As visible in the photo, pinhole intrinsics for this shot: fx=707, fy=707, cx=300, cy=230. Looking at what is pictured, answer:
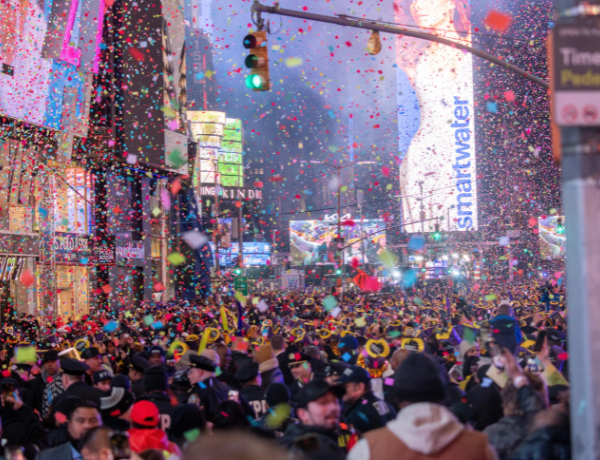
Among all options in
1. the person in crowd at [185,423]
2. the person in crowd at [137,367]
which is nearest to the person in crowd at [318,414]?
the person in crowd at [185,423]

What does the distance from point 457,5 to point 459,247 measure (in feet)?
146

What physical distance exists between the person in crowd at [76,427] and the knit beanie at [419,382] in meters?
2.48

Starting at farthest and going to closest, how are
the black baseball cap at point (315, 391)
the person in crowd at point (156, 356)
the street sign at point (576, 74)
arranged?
the person in crowd at point (156, 356) → the black baseball cap at point (315, 391) → the street sign at point (576, 74)

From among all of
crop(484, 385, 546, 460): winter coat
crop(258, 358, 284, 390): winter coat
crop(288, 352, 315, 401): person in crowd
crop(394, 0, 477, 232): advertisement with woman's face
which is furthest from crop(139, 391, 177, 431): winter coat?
crop(394, 0, 477, 232): advertisement with woman's face

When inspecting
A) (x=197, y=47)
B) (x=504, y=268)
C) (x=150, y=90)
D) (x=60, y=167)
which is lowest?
(x=504, y=268)

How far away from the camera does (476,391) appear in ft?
20.1

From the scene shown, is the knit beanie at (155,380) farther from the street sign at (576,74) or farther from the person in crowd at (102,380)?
the street sign at (576,74)

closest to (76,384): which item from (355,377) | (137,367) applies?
(137,367)

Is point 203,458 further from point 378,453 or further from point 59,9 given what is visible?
point 59,9

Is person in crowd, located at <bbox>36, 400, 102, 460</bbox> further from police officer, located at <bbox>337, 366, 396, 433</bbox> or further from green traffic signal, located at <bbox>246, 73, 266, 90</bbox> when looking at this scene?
green traffic signal, located at <bbox>246, 73, 266, 90</bbox>

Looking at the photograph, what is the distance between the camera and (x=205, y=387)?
7.04 metres

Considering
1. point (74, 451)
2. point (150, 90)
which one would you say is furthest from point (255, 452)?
point (150, 90)

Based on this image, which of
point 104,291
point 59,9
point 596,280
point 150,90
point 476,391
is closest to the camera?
point 596,280

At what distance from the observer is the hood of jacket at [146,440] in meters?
5.02
